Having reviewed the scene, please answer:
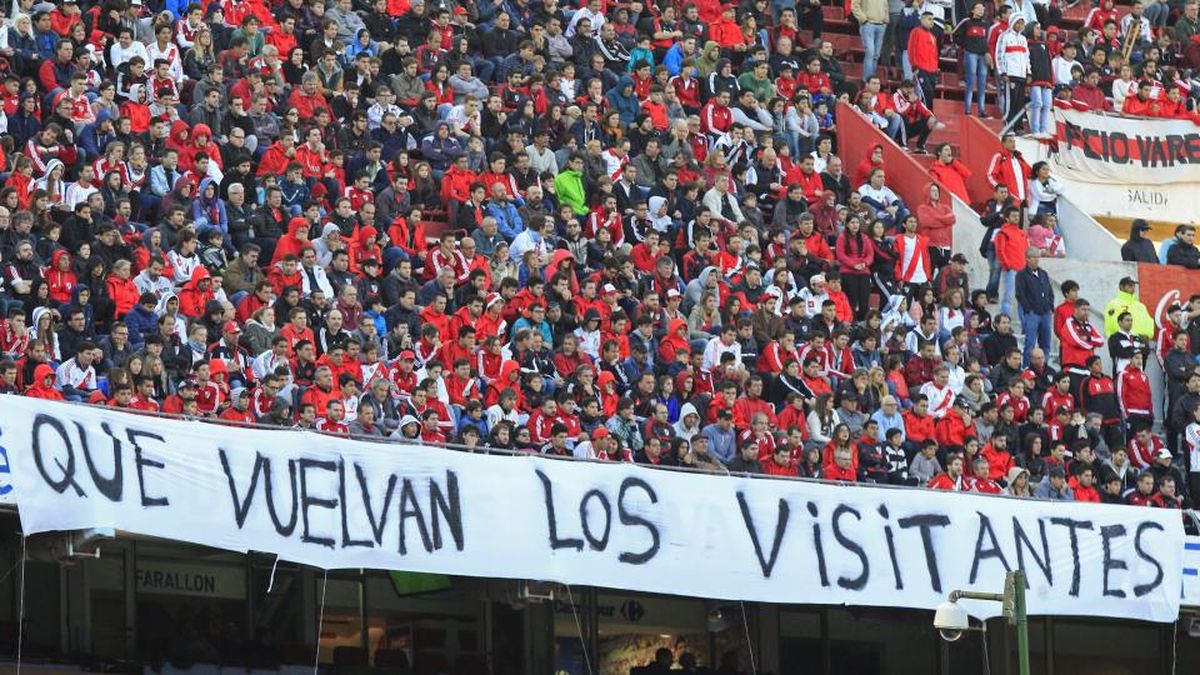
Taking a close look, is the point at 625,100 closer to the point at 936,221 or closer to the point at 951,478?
the point at 936,221

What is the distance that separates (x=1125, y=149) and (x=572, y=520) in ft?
49.4

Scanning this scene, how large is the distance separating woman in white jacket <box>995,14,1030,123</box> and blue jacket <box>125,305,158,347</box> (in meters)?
Answer: 14.8

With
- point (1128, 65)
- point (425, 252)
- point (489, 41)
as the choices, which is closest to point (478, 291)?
point (425, 252)

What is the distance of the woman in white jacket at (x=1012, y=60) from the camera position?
3741 cm

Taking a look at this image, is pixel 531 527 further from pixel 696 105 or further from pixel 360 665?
pixel 696 105

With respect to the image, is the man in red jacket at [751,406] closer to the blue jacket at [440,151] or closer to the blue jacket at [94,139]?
the blue jacket at [440,151]

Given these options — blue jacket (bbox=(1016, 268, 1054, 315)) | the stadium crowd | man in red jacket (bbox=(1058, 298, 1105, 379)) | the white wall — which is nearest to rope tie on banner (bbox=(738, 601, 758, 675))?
the stadium crowd

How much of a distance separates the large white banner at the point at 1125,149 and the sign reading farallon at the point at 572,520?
33.8 feet

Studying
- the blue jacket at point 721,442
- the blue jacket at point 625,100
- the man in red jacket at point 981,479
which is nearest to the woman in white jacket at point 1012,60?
the blue jacket at point 625,100

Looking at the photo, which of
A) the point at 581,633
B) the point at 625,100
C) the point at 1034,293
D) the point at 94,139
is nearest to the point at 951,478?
the point at 581,633

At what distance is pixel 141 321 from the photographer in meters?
25.9

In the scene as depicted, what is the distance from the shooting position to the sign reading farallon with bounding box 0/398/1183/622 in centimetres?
2239

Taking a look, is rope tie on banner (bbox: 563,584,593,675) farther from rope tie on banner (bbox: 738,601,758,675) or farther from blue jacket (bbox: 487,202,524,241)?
blue jacket (bbox: 487,202,524,241)

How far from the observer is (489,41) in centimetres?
3350
